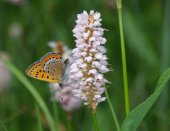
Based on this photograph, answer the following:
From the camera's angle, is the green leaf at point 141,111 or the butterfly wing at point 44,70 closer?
Result: the green leaf at point 141,111

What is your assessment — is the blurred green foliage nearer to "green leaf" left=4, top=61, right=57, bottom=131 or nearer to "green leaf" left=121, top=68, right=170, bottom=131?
"green leaf" left=4, top=61, right=57, bottom=131

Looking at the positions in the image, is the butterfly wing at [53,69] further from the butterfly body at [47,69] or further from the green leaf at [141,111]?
the green leaf at [141,111]

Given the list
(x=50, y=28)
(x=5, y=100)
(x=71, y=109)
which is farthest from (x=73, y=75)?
(x=50, y=28)

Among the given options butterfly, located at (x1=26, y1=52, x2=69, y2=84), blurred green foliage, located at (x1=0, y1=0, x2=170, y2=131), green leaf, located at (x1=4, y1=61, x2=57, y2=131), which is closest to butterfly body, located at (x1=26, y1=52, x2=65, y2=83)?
butterfly, located at (x1=26, y1=52, x2=69, y2=84)

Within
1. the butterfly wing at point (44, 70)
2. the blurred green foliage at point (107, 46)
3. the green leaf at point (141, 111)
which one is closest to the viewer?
the green leaf at point (141, 111)

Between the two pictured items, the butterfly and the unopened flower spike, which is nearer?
the unopened flower spike

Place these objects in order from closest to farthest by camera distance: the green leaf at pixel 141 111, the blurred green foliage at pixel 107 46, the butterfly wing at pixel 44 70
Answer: the green leaf at pixel 141 111
the butterfly wing at pixel 44 70
the blurred green foliage at pixel 107 46

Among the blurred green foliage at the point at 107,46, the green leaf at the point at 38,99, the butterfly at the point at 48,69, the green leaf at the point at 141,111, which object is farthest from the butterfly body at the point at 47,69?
the blurred green foliage at the point at 107,46
